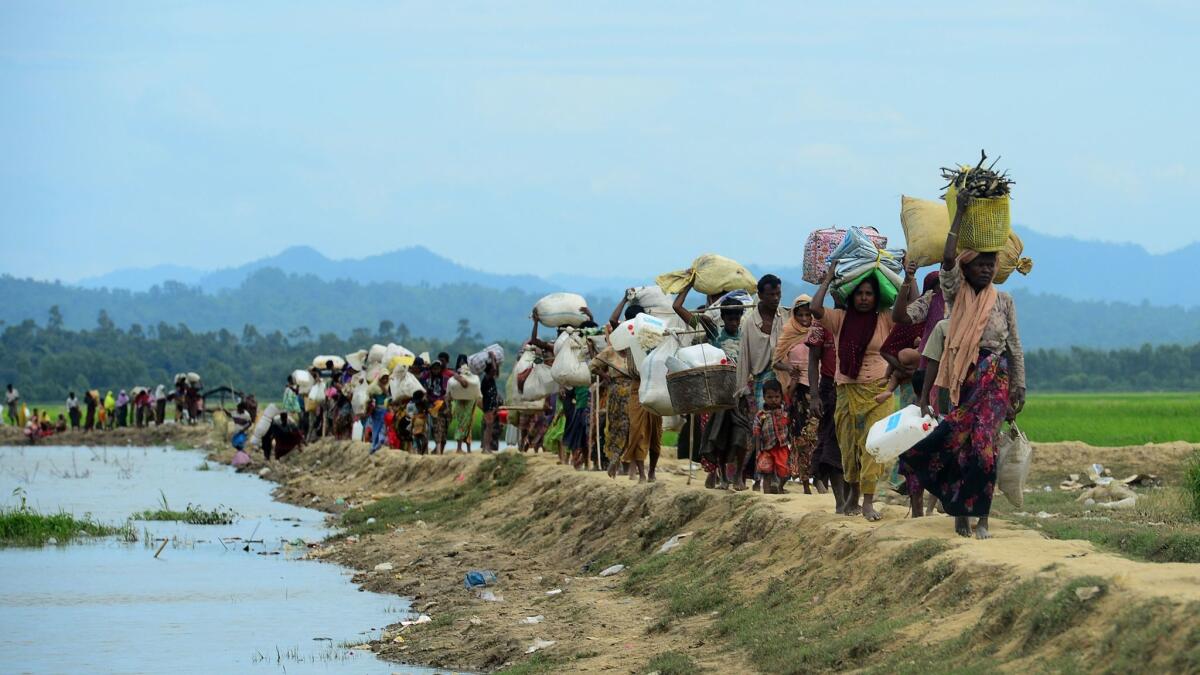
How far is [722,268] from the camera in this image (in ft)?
42.8

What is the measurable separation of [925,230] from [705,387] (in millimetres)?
3067

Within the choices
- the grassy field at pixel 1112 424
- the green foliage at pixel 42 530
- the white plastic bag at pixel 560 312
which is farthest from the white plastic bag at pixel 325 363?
the white plastic bag at pixel 560 312

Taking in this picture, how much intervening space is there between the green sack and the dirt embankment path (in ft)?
4.25

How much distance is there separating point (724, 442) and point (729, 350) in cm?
71

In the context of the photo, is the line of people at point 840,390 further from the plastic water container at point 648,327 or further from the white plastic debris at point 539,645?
the white plastic debris at point 539,645

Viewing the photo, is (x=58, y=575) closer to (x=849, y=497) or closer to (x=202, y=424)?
(x=849, y=497)

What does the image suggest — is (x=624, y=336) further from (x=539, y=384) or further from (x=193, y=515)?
(x=193, y=515)

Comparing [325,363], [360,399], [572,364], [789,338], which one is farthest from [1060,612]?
[325,363]

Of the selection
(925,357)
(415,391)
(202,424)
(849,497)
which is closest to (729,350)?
(849,497)

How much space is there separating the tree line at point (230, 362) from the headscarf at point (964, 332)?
6450 cm

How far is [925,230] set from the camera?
9.35m

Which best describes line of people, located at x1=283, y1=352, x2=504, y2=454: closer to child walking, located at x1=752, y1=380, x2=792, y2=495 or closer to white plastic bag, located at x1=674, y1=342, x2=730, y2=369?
white plastic bag, located at x1=674, y1=342, x2=730, y2=369

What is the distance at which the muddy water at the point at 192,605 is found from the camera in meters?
10.8

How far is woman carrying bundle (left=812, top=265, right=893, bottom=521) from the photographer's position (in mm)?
9859
